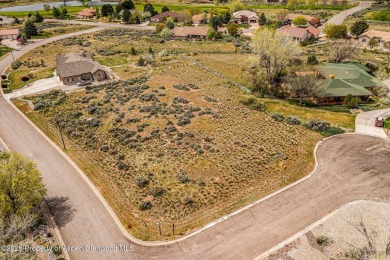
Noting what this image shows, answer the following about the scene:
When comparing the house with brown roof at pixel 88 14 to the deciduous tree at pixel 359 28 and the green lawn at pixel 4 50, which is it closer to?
the green lawn at pixel 4 50

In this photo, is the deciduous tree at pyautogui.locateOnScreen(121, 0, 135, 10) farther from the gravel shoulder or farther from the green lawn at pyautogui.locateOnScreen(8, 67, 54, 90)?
the gravel shoulder

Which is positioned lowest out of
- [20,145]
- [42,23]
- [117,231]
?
[117,231]

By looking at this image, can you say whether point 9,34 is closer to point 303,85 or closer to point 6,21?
point 6,21

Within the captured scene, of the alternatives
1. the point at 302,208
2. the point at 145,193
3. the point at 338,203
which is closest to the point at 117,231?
the point at 145,193

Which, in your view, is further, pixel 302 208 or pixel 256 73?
pixel 256 73

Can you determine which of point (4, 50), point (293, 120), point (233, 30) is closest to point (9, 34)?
point (4, 50)

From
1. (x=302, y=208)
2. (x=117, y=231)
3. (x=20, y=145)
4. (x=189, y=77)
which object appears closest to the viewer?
(x=117, y=231)

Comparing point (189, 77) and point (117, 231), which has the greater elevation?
point (189, 77)

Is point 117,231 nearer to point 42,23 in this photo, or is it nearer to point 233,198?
point 233,198

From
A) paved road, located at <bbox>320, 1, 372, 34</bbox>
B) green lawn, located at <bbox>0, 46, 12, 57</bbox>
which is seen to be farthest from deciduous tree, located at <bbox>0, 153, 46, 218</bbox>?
paved road, located at <bbox>320, 1, 372, 34</bbox>
